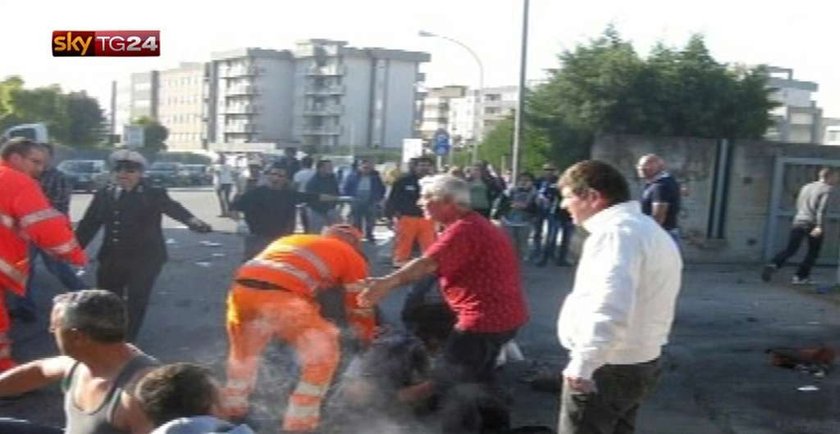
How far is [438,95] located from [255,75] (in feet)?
179

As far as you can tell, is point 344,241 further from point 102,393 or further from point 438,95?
point 438,95

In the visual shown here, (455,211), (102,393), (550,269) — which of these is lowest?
(550,269)

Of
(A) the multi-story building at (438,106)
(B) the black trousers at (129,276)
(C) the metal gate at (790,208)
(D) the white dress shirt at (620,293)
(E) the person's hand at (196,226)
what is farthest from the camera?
(A) the multi-story building at (438,106)

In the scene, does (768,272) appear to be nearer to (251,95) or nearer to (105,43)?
(105,43)

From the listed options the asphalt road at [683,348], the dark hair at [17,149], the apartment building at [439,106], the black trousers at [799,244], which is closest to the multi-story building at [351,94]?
the apartment building at [439,106]

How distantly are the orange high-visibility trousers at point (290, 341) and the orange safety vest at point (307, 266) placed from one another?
7 cm

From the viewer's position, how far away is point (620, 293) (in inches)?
163

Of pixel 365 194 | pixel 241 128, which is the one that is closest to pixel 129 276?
pixel 365 194

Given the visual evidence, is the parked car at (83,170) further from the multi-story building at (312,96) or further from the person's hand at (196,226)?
the multi-story building at (312,96)

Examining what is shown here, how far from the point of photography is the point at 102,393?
3.65 meters

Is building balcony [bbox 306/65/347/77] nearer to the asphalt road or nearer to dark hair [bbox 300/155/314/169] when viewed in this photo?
dark hair [bbox 300/155/314/169]

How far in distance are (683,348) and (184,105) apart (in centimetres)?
11969

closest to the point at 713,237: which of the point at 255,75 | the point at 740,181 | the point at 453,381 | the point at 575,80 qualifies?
the point at 740,181

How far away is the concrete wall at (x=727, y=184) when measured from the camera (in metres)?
16.6
